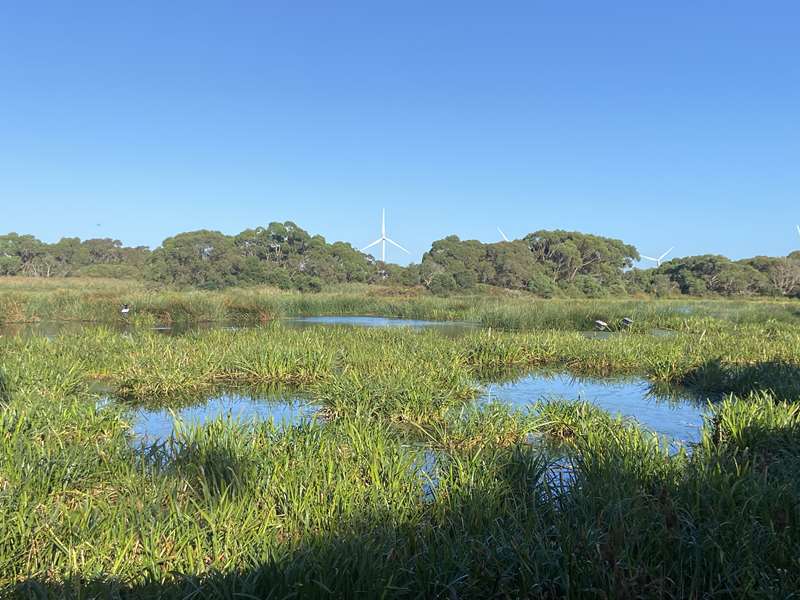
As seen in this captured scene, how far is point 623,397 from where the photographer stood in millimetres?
10875

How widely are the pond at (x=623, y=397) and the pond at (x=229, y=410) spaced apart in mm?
3273

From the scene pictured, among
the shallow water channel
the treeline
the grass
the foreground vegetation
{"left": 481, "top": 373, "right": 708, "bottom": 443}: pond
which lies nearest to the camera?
the foreground vegetation

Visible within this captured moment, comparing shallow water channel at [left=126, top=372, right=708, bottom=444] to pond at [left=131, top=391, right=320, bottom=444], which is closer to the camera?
pond at [left=131, top=391, right=320, bottom=444]

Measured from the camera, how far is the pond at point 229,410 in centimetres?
795

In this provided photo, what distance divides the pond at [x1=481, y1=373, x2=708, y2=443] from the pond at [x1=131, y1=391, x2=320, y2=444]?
327cm

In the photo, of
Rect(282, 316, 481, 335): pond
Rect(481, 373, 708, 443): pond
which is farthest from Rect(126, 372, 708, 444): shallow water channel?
Rect(282, 316, 481, 335): pond

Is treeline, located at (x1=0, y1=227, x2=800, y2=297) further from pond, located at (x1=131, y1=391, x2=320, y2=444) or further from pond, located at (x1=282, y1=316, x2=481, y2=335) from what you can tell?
pond, located at (x1=131, y1=391, x2=320, y2=444)

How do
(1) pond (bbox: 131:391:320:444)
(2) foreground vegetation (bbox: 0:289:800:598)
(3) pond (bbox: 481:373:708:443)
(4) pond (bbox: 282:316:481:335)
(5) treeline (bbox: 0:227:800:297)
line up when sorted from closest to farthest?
(2) foreground vegetation (bbox: 0:289:800:598)
(1) pond (bbox: 131:391:320:444)
(3) pond (bbox: 481:373:708:443)
(4) pond (bbox: 282:316:481:335)
(5) treeline (bbox: 0:227:800:297)

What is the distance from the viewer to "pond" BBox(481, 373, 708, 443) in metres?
8.73

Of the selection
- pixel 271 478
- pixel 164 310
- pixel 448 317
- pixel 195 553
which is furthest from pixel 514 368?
pixel 164 310

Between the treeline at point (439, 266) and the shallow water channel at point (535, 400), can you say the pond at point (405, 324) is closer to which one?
the shallow water channel at point (535, 400)

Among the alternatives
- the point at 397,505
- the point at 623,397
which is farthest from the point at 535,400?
the point at 397,505

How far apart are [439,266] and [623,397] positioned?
Answer: 53285 mm

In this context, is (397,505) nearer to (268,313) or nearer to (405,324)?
(405,324)
